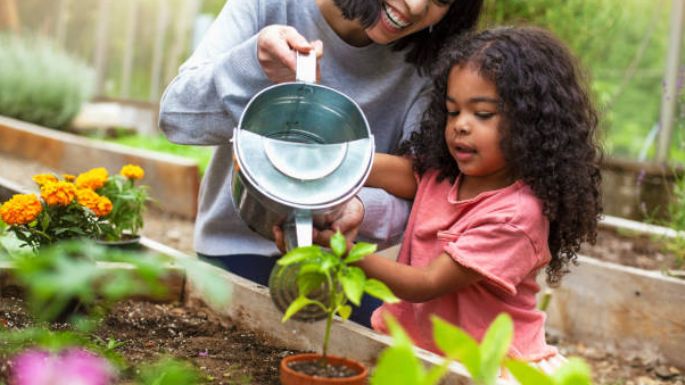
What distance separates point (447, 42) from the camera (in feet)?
6.16

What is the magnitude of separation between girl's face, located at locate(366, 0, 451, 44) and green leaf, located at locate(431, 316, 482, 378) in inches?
39.6

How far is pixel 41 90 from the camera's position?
7.50 meters

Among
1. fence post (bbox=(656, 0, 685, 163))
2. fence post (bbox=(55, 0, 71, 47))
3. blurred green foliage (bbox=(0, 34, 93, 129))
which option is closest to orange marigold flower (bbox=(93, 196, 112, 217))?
fence post (bbox=(656, 0, 685, 163))

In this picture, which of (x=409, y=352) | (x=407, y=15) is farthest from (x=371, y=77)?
(x=409, y=352)

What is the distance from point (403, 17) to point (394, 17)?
2 centimetres

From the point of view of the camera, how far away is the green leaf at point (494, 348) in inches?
32.2

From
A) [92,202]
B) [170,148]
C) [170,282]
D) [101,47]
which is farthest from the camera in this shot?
[101,47]

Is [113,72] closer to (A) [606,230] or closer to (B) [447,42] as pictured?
(A) [606,230]

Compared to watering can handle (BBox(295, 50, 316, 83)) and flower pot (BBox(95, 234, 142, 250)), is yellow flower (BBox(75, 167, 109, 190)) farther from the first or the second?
watering can handle (BBox(295, 50, 316, 83))

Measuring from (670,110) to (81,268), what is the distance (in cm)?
512

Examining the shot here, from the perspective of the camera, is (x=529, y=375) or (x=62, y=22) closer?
(x=529, y=375)

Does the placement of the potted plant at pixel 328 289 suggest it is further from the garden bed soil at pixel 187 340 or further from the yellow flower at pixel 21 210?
the yellow flower at pixel 21 210

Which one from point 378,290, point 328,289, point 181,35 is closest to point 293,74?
point 328,289

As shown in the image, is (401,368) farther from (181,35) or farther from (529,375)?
(181,35)
